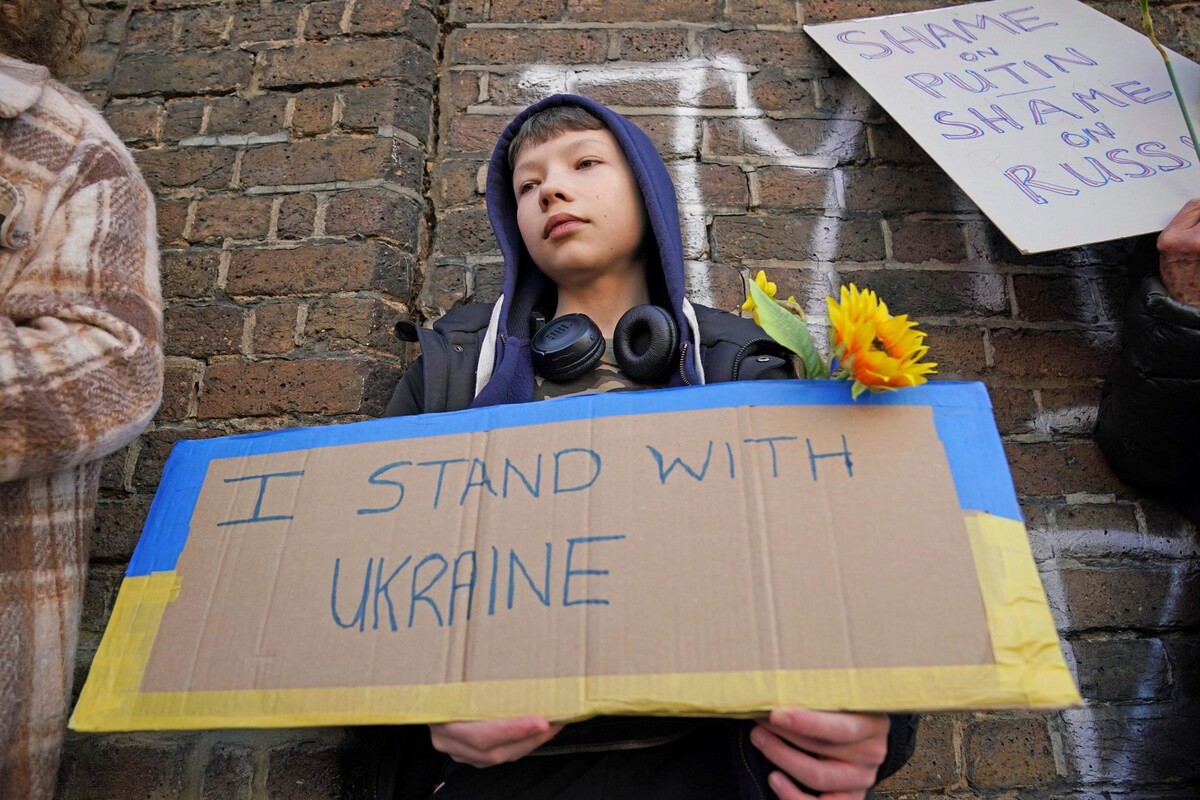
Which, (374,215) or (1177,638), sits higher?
(374,215)

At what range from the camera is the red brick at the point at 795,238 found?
142 cm

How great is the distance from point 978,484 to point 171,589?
2.62 ft

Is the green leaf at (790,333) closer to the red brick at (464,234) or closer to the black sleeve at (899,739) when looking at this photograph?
the black sleeve at (899,739)

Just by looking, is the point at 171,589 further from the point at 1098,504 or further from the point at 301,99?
the point at 1098,504

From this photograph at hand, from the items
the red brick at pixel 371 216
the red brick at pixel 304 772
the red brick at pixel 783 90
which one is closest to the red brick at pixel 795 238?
the red brick at pixel 783 90

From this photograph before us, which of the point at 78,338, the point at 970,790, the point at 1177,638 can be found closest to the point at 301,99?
the point at 78,338

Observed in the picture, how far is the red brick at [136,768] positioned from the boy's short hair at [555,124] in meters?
1.00

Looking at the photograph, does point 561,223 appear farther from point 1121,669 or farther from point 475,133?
point 1121,669

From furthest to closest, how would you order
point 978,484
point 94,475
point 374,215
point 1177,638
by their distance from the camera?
1. point 374,215
2. point 1177,638
3. point 94,475
4. point 978,484

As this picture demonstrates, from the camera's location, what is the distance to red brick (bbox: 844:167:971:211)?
147cm

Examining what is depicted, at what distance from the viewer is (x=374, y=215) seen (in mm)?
1413

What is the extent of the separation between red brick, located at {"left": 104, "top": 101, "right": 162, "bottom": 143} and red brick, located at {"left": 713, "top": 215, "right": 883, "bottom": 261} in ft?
3.52

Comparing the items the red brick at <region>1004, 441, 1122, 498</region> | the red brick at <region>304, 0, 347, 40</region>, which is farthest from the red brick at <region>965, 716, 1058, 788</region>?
the red brick at <region>304, 0, 347, 40</region>

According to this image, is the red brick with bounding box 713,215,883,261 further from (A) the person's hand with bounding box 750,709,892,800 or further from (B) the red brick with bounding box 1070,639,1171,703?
(A) the person's hand with bounding box 750,709,892,800
